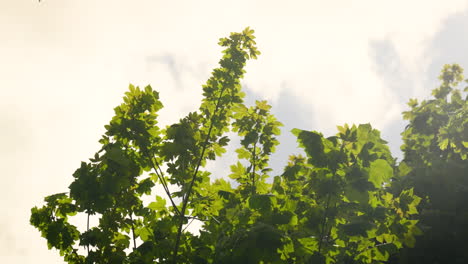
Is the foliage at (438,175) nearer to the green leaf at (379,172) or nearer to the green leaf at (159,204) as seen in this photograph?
the green leaf at (379,172)

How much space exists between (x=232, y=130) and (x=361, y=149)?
2441mm

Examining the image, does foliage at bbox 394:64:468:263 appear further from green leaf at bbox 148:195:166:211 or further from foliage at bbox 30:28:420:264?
green leaf at bbox 148:195:166:211

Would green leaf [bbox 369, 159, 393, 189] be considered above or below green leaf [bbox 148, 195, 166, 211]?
below

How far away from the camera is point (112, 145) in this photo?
5.02 meters

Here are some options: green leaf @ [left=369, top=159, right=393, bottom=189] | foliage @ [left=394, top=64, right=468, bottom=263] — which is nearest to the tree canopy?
green leaf @ [left=369, top=159, right=393, bottom=189]

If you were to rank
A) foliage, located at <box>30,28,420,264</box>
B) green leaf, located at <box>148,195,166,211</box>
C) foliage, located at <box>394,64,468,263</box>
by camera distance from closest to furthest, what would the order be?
foliage, located at <box>30,28,420,264</box> → green leaf, located at <box>148,195,166,211</box> → foliage, located at <box>394,64,468,263</box>

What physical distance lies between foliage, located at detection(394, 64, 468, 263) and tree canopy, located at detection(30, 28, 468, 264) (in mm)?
2525

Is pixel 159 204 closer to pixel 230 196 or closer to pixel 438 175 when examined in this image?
pixel 230 196

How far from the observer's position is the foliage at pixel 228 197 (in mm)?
3865

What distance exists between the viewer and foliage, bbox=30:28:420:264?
387 cm

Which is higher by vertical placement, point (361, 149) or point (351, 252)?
point (361, 149)

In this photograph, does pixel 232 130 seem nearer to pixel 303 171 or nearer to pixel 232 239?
pixel 303 171

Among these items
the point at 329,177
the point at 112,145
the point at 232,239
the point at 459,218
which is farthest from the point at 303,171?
the point at 459,218

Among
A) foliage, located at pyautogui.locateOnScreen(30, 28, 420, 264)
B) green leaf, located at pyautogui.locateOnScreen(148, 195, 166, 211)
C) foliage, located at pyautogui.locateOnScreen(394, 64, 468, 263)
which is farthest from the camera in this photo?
foliage, located at pyautogui.locateOnScreen(394, 64, 468, 263)
